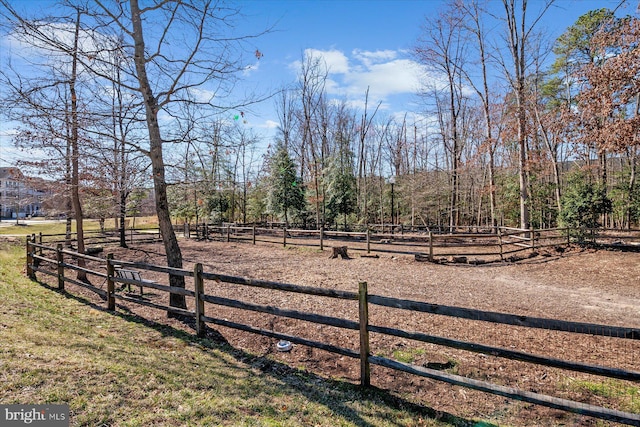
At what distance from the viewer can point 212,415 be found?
3.03 m

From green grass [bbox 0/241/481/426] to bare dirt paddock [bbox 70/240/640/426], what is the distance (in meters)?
0.43

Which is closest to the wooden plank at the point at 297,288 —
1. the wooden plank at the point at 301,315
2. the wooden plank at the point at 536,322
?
the wooden plank at the point at 301,315

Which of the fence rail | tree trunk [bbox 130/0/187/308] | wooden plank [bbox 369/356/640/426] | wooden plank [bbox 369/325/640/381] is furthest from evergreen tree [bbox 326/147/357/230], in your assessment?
wooden plank [bbox 369/356/640/426]

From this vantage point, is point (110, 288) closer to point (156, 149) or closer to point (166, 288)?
point (166, 288)

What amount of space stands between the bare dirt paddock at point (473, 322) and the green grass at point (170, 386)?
425 mm

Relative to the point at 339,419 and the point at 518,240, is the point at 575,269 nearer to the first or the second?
the point at 518,240

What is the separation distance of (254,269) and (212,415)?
9.25 meters

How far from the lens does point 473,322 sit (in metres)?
6.21

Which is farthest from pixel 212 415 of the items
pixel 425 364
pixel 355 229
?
pixel 355 229

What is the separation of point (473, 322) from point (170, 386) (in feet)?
17.4

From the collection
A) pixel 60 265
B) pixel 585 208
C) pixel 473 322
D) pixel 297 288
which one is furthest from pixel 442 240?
pixel 60 265

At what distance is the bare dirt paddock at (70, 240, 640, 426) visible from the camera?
3773 millimetres

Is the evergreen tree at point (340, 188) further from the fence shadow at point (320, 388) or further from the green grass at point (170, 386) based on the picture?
the green grass at point (170, 386)

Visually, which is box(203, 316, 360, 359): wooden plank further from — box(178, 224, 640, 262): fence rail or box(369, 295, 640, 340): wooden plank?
box(178, 224, 640, 262): fence rail
